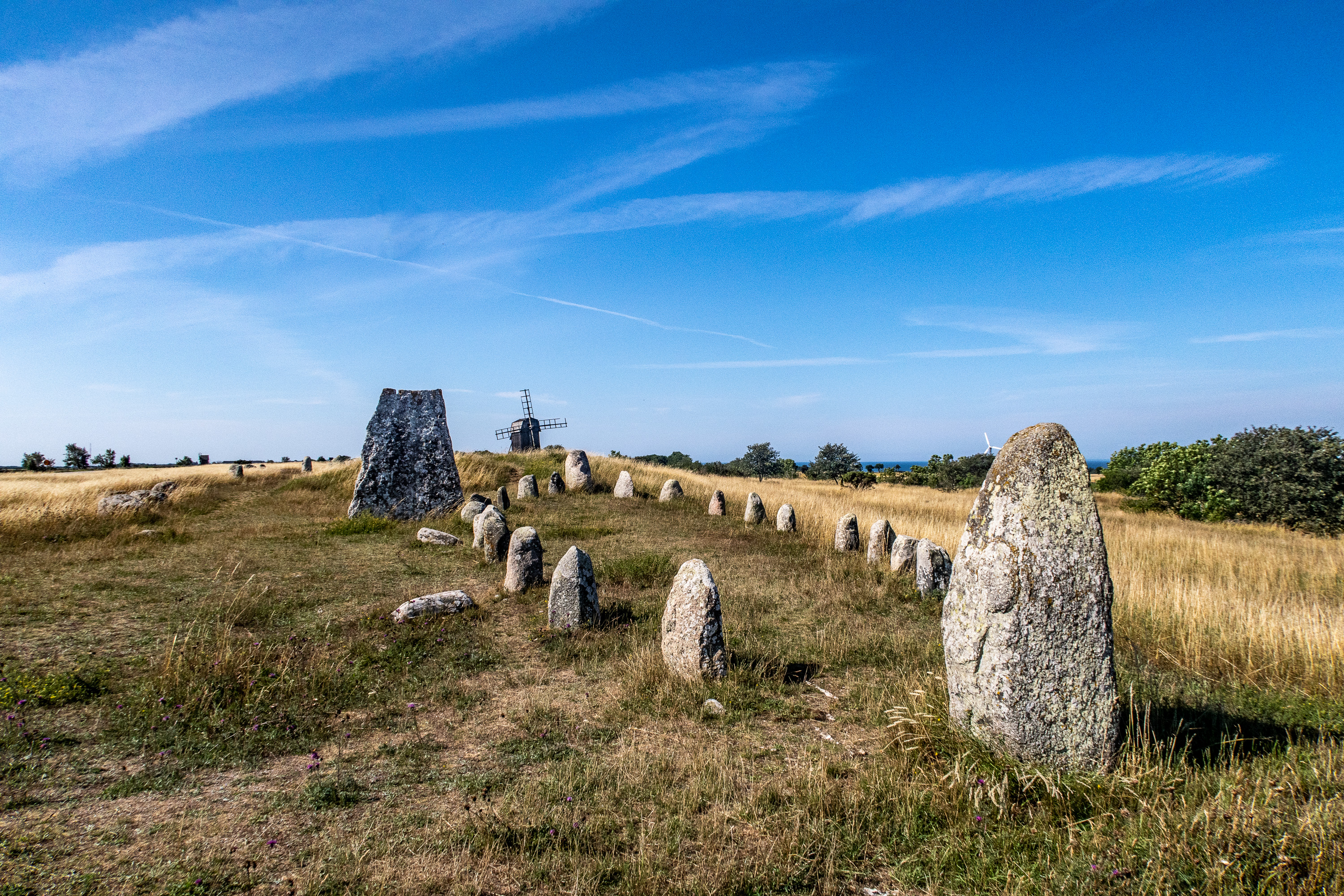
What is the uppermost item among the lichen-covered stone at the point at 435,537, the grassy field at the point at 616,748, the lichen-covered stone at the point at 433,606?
the lichen-covered stone at the point at 435,537

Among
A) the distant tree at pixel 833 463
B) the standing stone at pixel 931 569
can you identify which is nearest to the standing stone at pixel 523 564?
the standing stone at pixel 931 569

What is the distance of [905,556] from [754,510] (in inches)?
267

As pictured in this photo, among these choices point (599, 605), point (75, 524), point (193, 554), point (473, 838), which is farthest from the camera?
point (75, 524)

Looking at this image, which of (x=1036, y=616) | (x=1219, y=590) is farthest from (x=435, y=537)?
(x=1219, y=590)

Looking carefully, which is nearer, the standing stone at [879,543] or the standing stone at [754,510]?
the standing stone at [879,543]

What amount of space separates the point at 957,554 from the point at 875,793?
187 centimetres

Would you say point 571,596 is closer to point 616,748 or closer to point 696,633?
point 696,633

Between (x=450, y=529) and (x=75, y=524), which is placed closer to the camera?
(x=75, y=524)

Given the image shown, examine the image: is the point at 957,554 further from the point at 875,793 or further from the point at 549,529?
the point at 549,529

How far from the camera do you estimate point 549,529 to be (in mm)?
15594

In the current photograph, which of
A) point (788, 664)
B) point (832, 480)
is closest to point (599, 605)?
point (788, 664)

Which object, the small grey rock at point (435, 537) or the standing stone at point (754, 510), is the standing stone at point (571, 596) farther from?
the standing stone at point (754, 510)

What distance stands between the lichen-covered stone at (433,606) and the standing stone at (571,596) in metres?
1.47

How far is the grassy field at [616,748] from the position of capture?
350 centimetres
